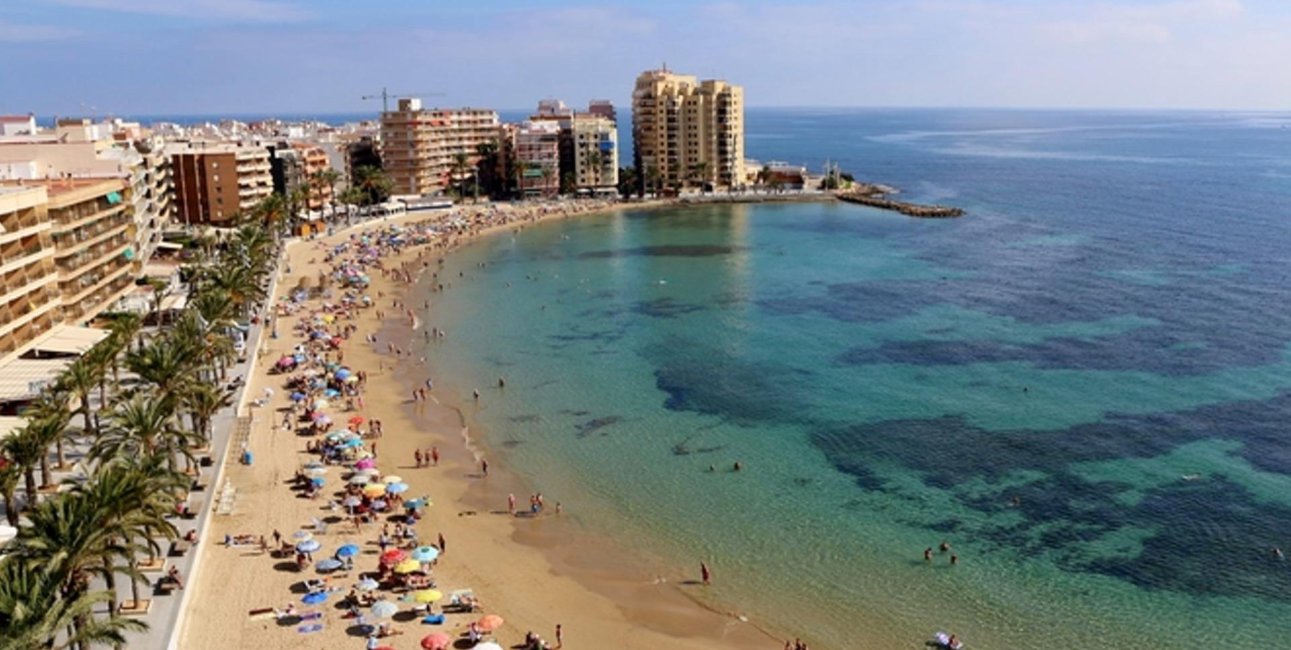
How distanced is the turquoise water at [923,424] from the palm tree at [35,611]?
19506 millimetres

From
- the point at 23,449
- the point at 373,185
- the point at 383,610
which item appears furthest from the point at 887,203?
the point at 23,449

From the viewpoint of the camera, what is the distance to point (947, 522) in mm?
39531

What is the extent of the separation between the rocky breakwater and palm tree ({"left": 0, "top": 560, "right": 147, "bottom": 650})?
126864 millimetres

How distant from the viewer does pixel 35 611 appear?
65.2 feet

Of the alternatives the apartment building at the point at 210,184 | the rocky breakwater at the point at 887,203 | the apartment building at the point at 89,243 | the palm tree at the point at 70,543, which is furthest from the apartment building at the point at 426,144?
the palm tree at the point at 70,543

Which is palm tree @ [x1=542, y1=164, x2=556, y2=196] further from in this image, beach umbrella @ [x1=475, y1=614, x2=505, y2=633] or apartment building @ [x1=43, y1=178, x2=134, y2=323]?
beach umbrella @ [x1=475, y1=614, x2=505, y2=633]

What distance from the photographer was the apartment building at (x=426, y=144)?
481 ft

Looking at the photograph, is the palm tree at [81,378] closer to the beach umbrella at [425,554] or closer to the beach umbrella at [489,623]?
the beach umbrella at [425,554]

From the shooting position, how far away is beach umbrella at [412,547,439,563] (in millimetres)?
35156

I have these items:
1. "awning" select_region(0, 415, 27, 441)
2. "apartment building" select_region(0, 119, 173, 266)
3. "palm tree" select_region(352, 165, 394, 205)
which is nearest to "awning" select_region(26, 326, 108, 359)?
"awning" select_region(0, 415, 27, 441)

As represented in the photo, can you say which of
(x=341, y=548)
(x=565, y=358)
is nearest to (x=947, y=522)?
(x=341, y=548)

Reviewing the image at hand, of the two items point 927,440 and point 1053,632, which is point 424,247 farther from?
point 1053,632

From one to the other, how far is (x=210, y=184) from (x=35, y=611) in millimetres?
94592

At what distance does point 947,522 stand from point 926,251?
7176 cm
